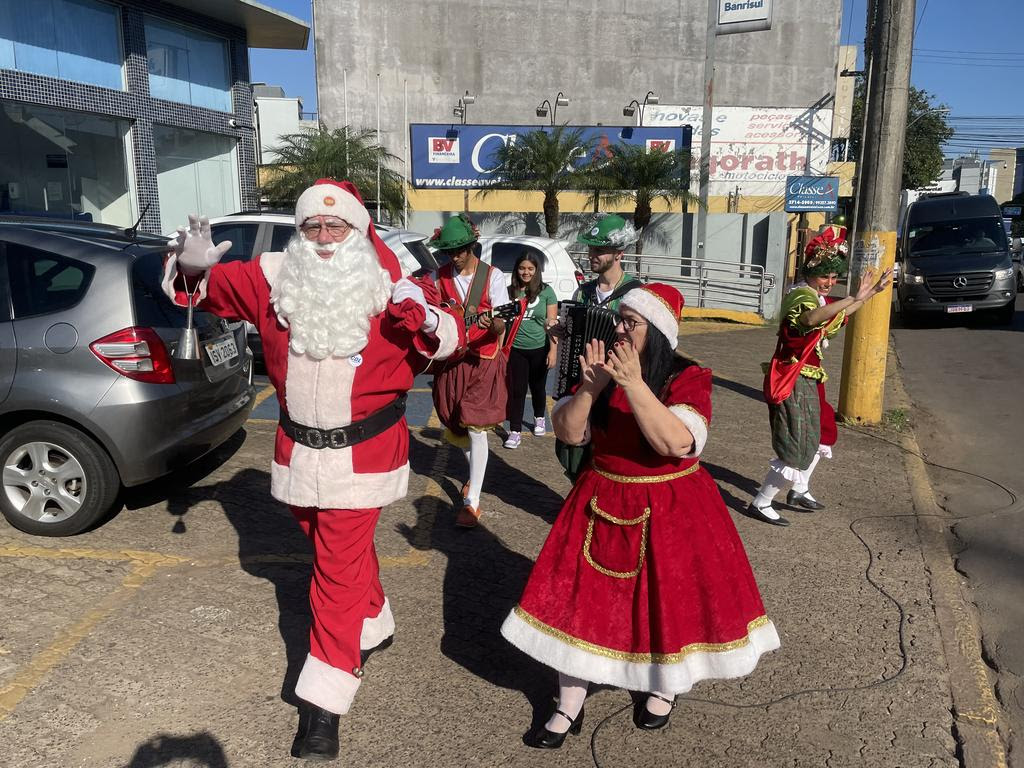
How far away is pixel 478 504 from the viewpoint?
17.4ft

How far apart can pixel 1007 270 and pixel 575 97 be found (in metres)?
26.0

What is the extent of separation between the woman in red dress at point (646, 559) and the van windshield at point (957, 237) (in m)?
16.7

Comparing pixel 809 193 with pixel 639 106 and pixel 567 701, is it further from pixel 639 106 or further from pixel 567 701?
pixel 567 701

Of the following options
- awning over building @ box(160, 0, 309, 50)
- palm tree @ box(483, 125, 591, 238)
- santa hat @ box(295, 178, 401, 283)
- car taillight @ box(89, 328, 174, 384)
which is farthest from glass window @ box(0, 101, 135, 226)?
palm tree @ box(483, 125, 591, 238)

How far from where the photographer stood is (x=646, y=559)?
2828 mm

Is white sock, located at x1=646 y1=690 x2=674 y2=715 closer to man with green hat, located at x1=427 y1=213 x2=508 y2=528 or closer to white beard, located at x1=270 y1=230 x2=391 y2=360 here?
white beard, located at x1=270 y1=230 x2=391 y2=360

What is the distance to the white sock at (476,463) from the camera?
5.20 metres

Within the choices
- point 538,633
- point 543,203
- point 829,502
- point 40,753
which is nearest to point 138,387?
point 40,753

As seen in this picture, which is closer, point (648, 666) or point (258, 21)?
point (648, 666)

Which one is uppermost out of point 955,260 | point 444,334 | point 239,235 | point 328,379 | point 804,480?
point 239,235

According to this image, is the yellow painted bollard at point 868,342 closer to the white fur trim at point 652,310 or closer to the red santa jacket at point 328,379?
the white fur trim at point 652,310

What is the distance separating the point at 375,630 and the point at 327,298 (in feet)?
4.78

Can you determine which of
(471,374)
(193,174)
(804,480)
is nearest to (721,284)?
(193,174)

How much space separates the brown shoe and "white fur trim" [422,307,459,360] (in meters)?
2.23
